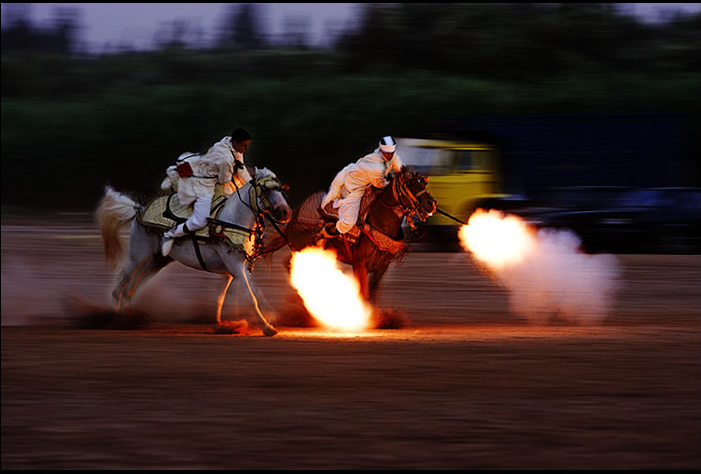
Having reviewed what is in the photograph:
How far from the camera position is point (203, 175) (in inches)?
466

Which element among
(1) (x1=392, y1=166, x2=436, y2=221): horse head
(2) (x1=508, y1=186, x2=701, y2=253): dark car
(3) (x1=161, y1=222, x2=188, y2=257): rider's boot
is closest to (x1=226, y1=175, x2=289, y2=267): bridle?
(3) (x1=161, y1=222, x2=188, y2=257): rider's boot

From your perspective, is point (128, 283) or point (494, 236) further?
point (494, 236)

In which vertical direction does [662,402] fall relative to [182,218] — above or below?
below

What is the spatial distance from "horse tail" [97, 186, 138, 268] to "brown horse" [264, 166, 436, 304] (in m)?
2.09

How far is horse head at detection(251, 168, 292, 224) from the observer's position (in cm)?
1155

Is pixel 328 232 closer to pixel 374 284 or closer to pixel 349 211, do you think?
pixel 349 211

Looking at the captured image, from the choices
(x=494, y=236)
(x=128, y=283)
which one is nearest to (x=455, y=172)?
(x=494, y=236)

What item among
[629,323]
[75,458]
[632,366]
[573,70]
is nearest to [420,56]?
[573,70]

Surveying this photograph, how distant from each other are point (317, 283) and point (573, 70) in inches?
1130

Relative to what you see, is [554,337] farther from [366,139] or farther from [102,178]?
[102,178]

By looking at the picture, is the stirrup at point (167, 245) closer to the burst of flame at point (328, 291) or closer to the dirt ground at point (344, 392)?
the dirt ground at point (344, 392)

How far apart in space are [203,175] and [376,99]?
24.5m

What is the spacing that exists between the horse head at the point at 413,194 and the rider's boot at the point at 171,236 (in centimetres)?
232

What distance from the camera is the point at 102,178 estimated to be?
37.2 meters
